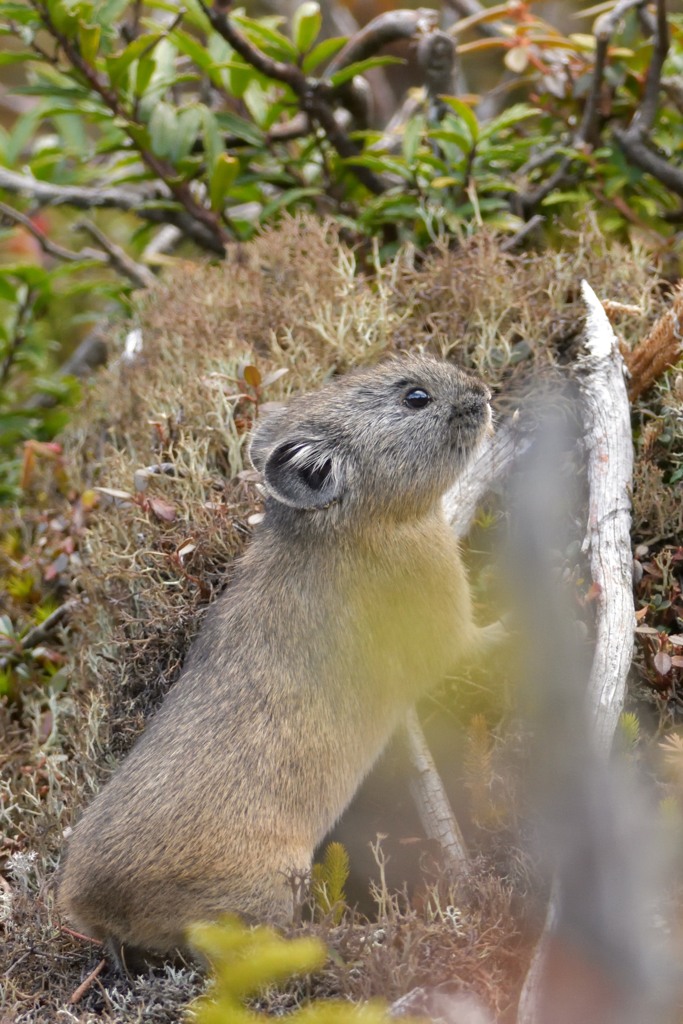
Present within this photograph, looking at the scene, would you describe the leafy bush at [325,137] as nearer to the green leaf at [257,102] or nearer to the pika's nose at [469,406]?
the green leaf at [257,102]

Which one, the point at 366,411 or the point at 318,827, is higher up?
the point at 366,411

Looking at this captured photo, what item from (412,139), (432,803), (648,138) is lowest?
(432,803)

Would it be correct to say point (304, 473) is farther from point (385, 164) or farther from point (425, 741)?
point (385, 164)

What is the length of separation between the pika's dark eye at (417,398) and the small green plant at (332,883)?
85.1 inches

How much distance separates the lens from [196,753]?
4402 mm

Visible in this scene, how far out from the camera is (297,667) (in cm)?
470

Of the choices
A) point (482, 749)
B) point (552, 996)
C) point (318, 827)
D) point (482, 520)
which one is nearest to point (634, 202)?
point (482, 520)

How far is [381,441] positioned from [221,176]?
323cm

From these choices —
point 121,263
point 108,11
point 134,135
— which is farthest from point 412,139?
point 121,263

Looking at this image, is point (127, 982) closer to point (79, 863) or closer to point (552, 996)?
point (79, 863)

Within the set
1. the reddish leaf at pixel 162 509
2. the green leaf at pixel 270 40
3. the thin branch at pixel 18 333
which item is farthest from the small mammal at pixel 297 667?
the thin branch at pixel 18 333

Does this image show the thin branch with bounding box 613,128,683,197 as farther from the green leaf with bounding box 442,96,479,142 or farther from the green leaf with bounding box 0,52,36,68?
the green leaf with bounding box 0,52,36,68

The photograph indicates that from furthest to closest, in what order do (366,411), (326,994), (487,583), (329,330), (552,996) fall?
(329,330), (487,583), (366,411), (326,994), (552,996)

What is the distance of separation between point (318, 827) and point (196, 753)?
2.38ft
